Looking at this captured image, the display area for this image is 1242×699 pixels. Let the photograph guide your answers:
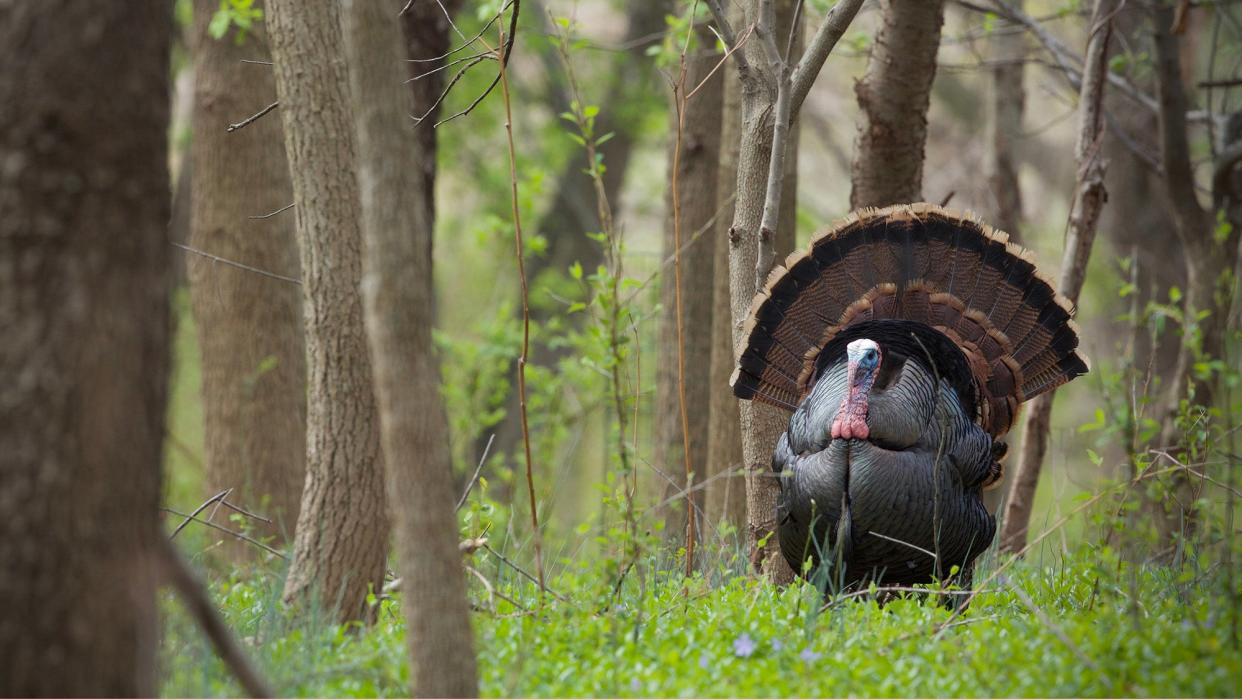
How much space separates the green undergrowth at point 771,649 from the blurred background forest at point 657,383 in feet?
0.04

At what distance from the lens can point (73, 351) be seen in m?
2.32

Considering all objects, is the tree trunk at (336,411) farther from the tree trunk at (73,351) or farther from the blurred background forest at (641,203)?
the tree trunk at (73,351)

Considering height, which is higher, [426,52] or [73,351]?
[426,52]

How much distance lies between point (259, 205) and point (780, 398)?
343 cm

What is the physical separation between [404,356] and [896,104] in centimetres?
384

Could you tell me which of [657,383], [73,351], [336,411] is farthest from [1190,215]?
[73,351]

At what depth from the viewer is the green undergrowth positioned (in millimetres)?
3072

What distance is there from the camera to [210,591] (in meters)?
4.75

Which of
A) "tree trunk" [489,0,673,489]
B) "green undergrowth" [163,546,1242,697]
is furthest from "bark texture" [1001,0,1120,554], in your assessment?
"tree trunk" [489,0,673,489]

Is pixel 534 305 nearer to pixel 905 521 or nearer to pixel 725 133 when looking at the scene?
pixel 725 133

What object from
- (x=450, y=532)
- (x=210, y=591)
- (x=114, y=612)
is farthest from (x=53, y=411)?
(x=210, y=591)

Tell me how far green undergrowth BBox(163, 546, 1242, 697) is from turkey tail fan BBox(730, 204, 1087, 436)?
1.62 m

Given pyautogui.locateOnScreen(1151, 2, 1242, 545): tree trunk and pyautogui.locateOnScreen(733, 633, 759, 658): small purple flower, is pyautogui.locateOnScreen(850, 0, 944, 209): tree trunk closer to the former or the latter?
pyautogui.locateOnScreen(1151, 2, 1242, 545): tree trunk

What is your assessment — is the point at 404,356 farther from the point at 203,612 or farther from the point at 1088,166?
the point at 1088,166
